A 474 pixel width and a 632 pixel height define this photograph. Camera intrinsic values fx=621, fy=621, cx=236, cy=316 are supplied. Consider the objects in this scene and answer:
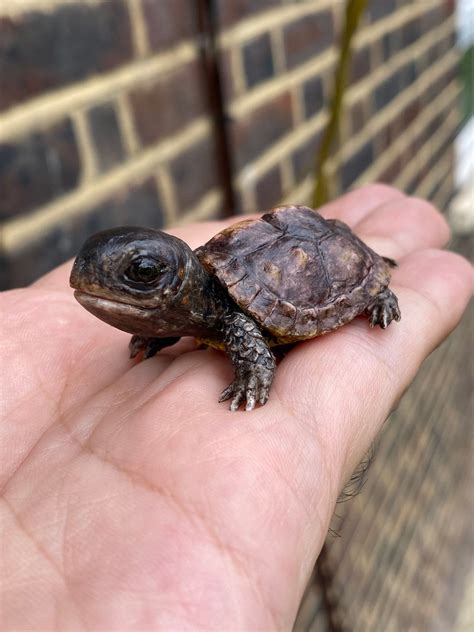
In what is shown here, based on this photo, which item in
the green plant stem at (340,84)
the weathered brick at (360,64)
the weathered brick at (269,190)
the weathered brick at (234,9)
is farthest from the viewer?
the weathered brick at (360,64)

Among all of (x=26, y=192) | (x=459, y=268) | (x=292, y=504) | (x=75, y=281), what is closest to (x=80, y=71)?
(x=26, y=192)

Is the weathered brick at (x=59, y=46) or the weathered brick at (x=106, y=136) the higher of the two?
the weathered brick at (x=59, y=46)

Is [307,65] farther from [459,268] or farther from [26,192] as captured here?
[26,192]

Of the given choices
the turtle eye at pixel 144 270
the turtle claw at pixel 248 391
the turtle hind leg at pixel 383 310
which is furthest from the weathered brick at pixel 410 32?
the turtle claw at pixel 248 391

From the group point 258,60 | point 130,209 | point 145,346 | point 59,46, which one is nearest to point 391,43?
point 258,60

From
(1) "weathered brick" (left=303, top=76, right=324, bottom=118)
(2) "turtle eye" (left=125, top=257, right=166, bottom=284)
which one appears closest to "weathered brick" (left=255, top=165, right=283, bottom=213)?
(1) "weathered brick" (left=303, top=76, right=324, bottom=118)

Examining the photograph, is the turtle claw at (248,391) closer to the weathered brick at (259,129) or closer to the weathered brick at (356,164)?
the weathered brick at (259,129)

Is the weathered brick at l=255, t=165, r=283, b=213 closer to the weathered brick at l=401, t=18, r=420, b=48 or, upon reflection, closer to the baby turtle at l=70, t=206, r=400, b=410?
the baby turtle at l=70, t=206, r=400, b=410

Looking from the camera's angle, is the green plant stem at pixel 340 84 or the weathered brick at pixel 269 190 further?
the weathered brick at pixel 269 190

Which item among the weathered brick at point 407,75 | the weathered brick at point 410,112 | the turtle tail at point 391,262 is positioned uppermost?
the turtle tail at point 391,262
